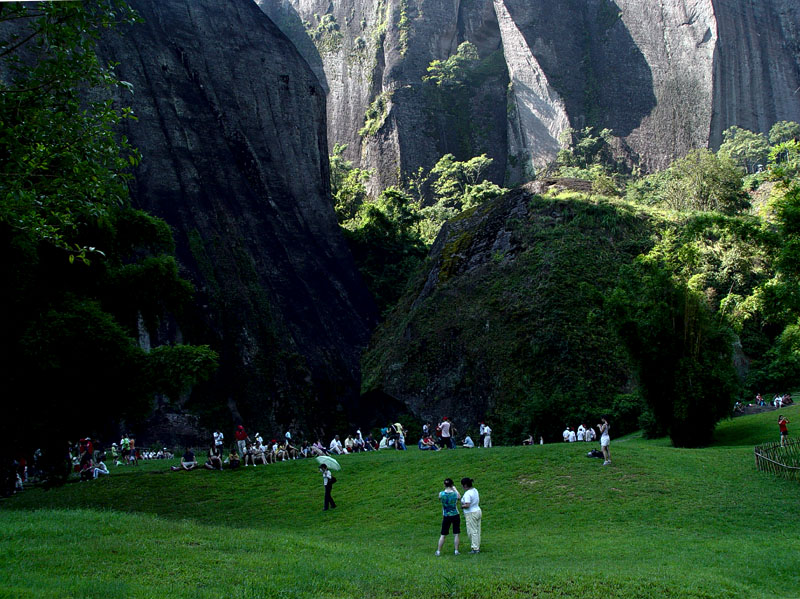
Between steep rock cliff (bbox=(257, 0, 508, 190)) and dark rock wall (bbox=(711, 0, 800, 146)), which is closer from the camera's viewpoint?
dark rock wall (bbox=(711, 0, 800, 146))

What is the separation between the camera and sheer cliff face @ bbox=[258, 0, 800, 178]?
231ft

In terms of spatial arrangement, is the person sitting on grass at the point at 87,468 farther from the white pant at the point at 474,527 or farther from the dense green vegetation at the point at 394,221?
the dense green vegetation at the point at 394,221

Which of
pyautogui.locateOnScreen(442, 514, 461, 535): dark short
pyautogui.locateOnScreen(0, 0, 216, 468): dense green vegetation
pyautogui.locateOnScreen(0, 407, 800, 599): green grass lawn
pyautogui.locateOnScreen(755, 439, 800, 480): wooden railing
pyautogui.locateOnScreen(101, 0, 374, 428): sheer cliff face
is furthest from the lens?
pyautogui.locateOnScreen(101, 0, 374, 428): sheer cliff face

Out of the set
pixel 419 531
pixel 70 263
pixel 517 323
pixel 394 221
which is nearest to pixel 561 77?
pixel 394 221

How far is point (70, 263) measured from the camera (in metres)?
15.2

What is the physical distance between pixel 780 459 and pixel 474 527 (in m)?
8.34

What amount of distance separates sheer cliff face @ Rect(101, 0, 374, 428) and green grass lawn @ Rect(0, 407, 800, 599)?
1599cm

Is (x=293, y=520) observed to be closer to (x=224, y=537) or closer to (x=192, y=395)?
(x=224, y=537)

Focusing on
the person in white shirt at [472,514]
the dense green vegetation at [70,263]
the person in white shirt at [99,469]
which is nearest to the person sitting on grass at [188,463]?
the person in white shirt at [99,469]

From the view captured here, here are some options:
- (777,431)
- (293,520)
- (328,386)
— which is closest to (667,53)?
(328,386)

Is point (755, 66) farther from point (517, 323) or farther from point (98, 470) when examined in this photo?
point (98, 470)

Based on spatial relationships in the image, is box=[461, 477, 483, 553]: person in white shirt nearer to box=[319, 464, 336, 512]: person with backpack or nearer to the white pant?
the white pant

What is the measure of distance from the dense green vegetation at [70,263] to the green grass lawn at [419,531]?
2.59 meters

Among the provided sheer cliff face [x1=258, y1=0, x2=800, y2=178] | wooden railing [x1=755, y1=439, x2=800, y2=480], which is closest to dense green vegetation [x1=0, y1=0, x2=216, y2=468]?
wooden railing [x1=755, y1=439, x2=800, y2=480]
